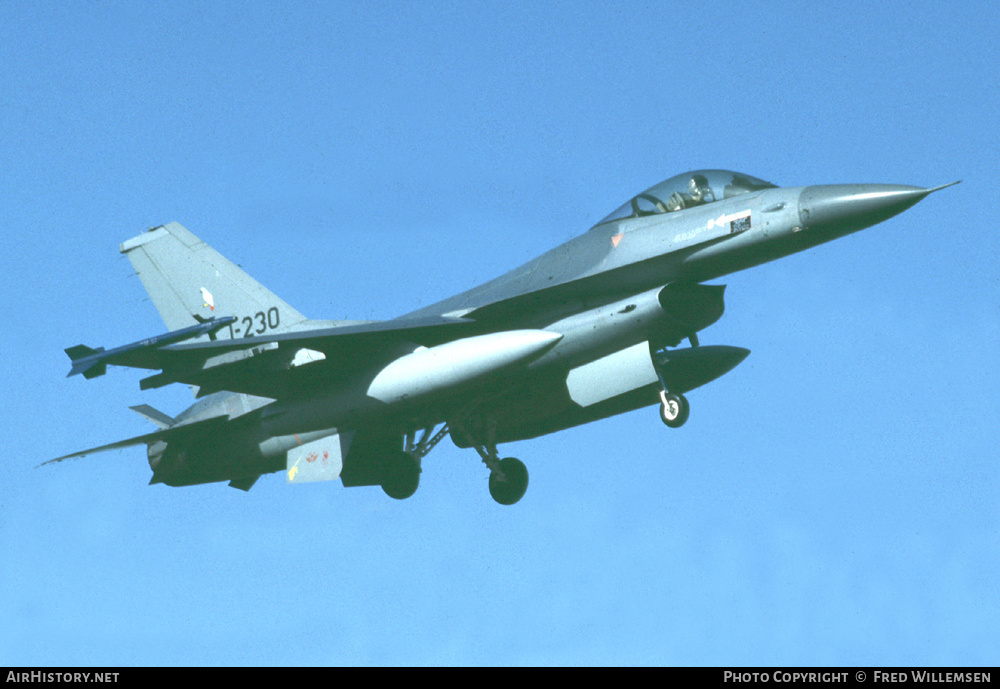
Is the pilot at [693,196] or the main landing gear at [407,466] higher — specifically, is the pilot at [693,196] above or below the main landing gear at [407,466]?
above

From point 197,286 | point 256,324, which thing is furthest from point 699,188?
point 197,286

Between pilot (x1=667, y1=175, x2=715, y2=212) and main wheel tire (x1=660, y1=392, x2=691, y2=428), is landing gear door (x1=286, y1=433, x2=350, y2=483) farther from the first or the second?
pilot (x1=667, y1=175, x2=715, y2=212)

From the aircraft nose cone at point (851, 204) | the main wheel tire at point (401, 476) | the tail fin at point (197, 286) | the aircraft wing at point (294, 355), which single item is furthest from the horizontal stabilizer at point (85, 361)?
the aircraft nose cone at point (851, 204)

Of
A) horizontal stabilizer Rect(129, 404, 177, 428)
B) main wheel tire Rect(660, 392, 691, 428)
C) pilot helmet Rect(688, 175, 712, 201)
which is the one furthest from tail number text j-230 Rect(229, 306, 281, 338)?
pilot helmet Rect(688, 175, 712, 201)

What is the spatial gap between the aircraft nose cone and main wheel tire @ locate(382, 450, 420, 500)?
767cm

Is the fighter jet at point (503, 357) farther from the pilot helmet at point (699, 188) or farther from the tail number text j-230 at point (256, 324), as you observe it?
the tail number text j-230 at point (256, 324)

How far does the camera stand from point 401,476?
65.7 feet

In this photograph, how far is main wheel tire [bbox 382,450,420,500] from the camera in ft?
65.4

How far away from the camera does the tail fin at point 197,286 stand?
69.5 feet

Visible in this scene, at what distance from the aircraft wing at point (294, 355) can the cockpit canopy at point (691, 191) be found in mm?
3088

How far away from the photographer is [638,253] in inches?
672
